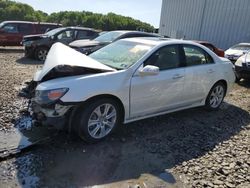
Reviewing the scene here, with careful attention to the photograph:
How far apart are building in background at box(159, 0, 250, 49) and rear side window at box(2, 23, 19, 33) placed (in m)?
11.8

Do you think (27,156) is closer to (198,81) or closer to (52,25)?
(198,81)

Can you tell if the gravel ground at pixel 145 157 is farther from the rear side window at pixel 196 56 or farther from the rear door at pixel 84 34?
the rear door at pixel 84 34

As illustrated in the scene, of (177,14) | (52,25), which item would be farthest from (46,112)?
(177,14)

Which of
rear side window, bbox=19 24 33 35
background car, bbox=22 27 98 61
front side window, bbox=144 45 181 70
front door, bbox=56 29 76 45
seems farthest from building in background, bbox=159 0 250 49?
front side window, bbox=144 45 181 70

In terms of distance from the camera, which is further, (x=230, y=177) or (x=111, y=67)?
(x=111, y=67)

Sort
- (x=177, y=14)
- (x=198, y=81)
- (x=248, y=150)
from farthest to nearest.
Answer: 1. (x=177, y=14)
2. (x=198, y=81)
3. (x=248, y=150)

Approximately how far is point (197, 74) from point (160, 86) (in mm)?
1098

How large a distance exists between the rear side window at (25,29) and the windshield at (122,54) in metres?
11.9

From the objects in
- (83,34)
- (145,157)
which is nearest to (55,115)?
(145,157)

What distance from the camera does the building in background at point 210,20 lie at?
58.6 feet

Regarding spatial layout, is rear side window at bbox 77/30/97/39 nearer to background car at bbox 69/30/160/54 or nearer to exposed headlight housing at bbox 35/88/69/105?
background car at bbox 69/30/160/54

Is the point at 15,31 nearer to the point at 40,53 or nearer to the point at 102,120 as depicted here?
the point at 40,53

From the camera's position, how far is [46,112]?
14.1 feet

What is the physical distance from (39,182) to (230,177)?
2.44m
